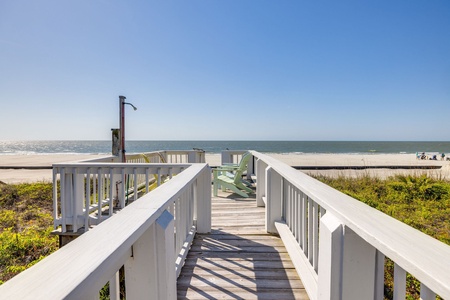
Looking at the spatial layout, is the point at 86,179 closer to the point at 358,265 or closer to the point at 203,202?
the point at 203,202

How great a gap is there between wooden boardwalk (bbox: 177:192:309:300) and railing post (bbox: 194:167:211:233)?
0.42 feet

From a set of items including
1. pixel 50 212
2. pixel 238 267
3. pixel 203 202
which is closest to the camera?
pixel 238 267

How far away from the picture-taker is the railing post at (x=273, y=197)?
2.99 m

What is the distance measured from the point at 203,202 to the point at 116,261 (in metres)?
2.33

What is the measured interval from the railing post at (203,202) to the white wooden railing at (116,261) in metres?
0.99

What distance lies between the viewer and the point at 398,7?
8.57 meters

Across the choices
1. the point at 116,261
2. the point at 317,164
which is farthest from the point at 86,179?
the point at 317,164

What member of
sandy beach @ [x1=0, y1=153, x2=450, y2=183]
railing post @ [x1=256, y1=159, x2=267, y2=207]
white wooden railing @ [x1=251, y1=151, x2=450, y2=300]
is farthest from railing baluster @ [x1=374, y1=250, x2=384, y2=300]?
sandy beach @ [x1=0, y1=153, x2=450, y2=183]

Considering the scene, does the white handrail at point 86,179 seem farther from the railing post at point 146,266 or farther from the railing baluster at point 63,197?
the railing post at point 146,266

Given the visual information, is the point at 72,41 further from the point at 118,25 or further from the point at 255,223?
the point at 255,223

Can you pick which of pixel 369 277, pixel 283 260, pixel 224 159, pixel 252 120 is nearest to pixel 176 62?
pixel 224 159

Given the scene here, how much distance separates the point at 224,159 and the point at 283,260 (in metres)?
4.82

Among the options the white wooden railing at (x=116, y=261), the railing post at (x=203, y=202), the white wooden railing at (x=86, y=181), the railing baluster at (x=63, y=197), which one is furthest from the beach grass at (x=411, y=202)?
the railing baluster at (x=63, y=197)

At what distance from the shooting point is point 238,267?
2299 mm
